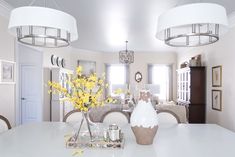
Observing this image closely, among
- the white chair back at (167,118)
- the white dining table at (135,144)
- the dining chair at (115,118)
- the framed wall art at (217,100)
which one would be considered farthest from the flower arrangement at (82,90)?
the framed wall art at (217,100)

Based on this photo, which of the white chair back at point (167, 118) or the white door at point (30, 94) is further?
the white door at point (30, 94)

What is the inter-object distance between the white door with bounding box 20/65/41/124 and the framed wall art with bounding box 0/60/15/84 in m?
1.82

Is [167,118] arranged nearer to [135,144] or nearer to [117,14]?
[135,144]

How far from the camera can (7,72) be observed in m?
3.87

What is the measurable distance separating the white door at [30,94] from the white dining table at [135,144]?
3.53 meters

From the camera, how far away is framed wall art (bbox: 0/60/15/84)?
3.71 meters

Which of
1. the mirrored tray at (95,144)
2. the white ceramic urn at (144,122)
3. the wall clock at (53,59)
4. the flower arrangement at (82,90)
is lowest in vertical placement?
the mirrored tray at (95,144)

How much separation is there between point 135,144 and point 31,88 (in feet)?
15.6

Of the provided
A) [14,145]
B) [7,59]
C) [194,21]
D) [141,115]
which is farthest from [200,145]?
[7,59]


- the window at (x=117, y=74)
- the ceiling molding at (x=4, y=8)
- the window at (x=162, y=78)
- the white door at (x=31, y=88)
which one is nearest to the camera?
the ceiling molding at (x=4, y=8)

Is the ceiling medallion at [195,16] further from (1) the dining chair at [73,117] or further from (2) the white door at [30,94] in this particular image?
(2) the white door at [30,94]

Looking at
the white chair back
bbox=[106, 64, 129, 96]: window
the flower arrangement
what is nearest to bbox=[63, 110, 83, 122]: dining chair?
the white chair back

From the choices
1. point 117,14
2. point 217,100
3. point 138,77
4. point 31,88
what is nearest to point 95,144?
point 117,14

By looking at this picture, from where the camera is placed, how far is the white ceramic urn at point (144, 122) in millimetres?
1837
